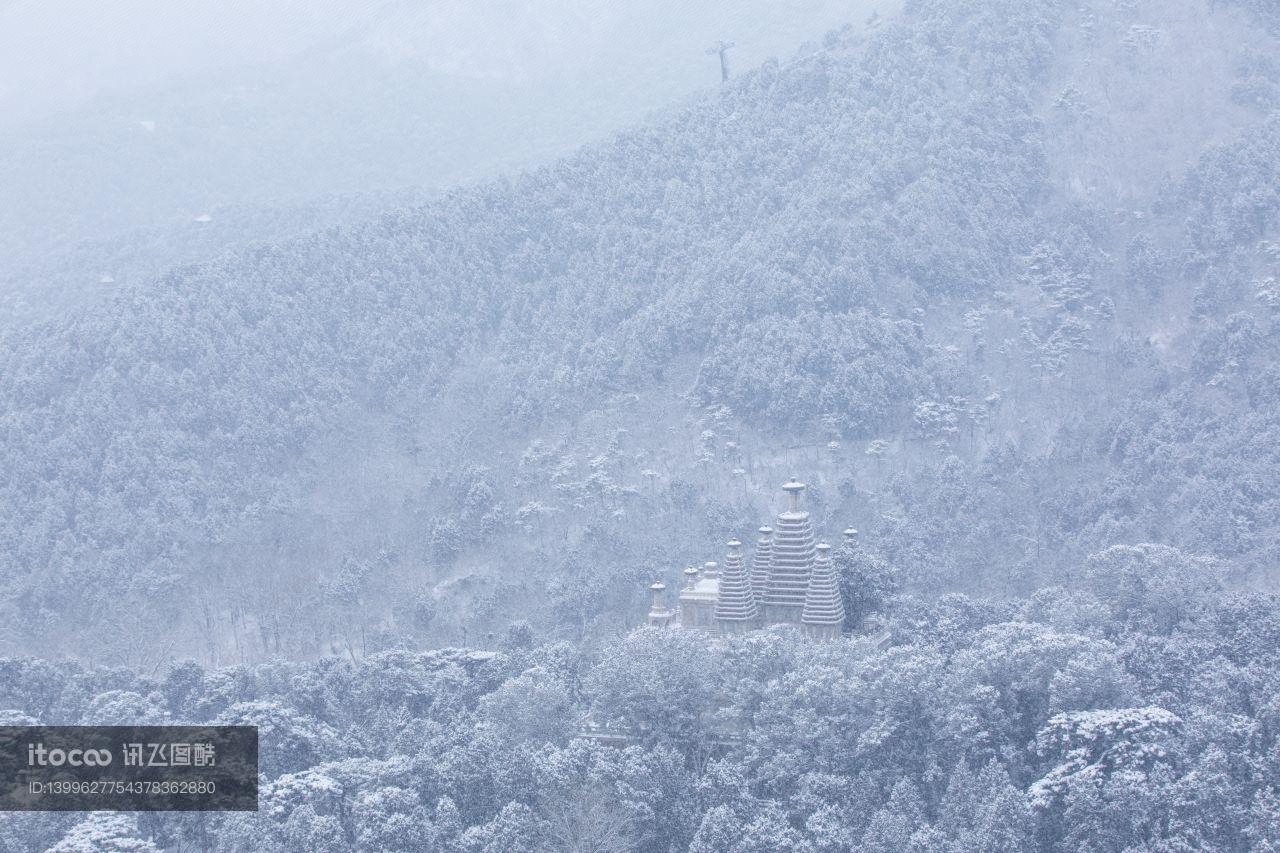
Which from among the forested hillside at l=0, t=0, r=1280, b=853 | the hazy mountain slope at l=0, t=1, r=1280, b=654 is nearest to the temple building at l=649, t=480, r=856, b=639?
the forested hillside at l=0, t=0, r=1280, b=853

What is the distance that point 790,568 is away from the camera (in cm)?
5094

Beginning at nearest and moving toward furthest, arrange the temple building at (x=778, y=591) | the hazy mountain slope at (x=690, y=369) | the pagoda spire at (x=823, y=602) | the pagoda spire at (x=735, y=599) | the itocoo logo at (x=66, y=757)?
1. the itocoo logo at (x=66, y=757)
2. the pagoda spire at (x=823, y=602)
3. the temple building at (x=778, y=591)
4. the pagoda spire at (x=735, y=599)
5. the hazy mountain slope at (x=690, y=369)

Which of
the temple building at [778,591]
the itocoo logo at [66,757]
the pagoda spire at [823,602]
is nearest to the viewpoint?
the itocoo logo at [66,757]

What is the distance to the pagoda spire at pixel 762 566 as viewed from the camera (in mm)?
51156

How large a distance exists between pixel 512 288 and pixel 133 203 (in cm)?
4075

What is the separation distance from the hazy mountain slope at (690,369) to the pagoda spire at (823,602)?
41.8 feet

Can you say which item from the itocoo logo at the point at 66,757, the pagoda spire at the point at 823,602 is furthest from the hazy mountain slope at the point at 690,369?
the itocoo logo at the point at 66,757

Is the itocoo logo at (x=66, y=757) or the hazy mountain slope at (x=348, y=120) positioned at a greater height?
the hazy mountain slope at (x=348, y=120)

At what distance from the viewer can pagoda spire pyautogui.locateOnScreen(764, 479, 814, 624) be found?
5056 centimetres

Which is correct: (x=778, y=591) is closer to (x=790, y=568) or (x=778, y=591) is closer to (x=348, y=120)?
(x=790, y=568)

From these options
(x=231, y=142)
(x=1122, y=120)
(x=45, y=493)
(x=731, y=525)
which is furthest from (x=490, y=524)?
(x=231, y=142)

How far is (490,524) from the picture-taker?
225 feet

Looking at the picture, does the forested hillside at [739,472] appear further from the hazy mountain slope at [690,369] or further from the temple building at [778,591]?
the temple building at [778,591]

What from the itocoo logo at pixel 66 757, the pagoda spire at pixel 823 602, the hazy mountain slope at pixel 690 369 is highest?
the hazy mountain slope at pixel 690 369
